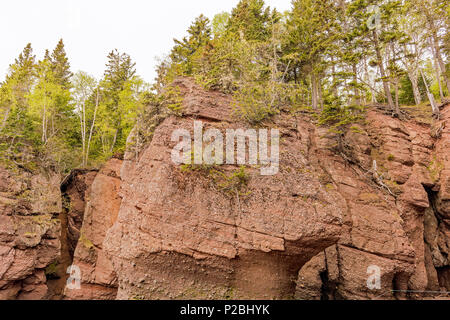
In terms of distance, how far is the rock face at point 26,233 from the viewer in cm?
1205

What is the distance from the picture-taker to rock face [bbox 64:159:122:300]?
1395 cm

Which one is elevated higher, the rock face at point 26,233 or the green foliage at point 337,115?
the green foliage at point 337,115

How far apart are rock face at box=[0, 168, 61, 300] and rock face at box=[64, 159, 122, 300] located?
1524mm

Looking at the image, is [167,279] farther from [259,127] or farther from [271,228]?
[259,127]

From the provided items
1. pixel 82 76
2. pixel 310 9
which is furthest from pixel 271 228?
pixel 82 76

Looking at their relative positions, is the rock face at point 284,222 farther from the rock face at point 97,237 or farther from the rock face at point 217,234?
the rock face at point 97,237

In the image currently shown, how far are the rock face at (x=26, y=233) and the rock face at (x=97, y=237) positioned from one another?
1.52 m

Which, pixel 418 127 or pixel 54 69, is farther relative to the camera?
pixel 54 69

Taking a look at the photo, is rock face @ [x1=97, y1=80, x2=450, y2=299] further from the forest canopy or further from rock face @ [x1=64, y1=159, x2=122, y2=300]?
rock face @ [x1=64, y1=159, x2=122, y2=300]

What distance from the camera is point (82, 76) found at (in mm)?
20250

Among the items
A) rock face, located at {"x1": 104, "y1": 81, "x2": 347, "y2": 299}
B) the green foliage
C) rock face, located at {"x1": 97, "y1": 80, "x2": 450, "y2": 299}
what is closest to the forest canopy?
the green foliage

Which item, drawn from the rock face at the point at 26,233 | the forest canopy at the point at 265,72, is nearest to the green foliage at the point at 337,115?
the forest canopy at the point at 265,72

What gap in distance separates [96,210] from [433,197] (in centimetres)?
2194

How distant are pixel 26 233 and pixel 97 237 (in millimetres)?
3661
